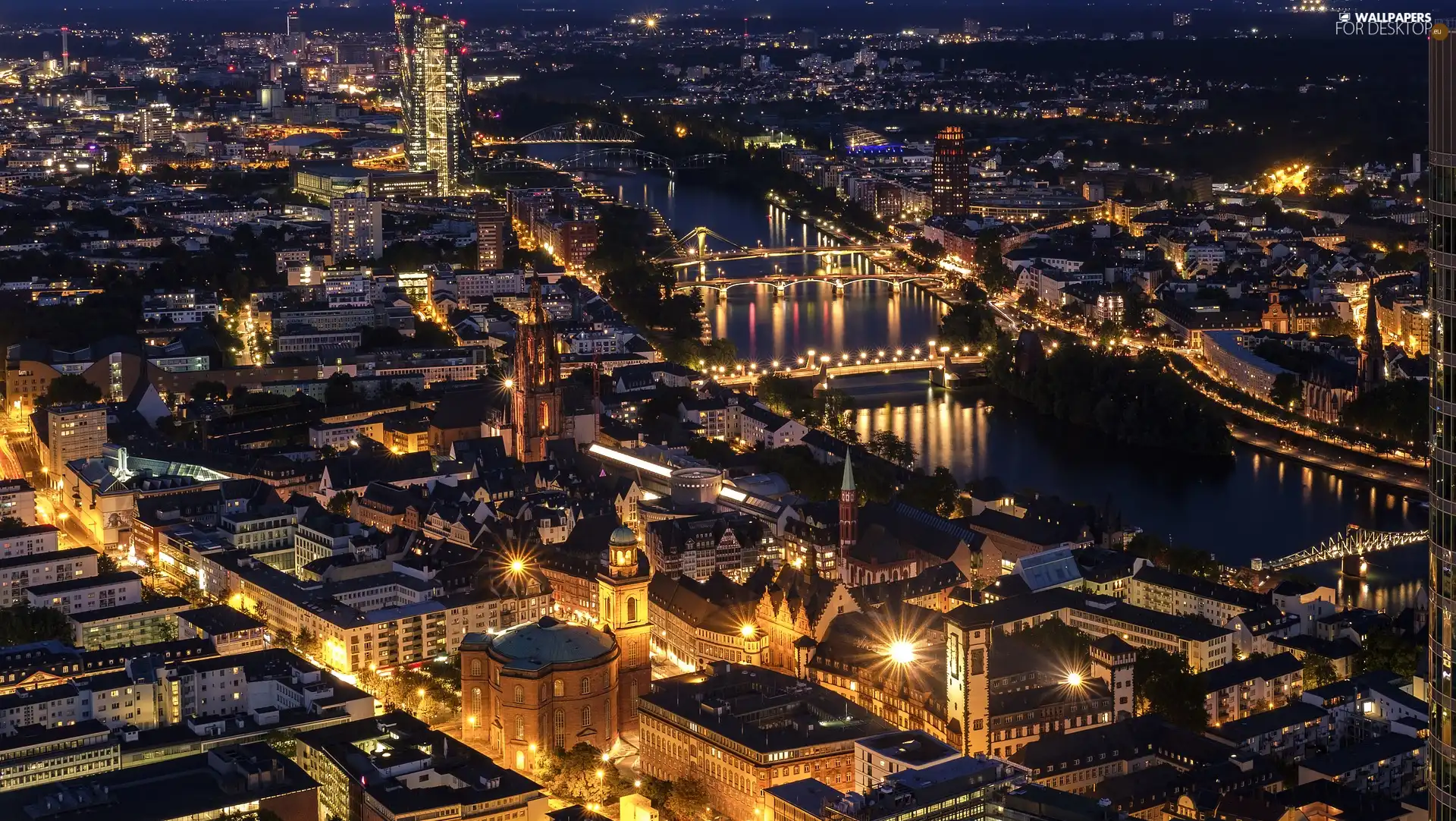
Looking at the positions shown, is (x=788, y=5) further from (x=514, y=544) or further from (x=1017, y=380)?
(x=514, y=544)

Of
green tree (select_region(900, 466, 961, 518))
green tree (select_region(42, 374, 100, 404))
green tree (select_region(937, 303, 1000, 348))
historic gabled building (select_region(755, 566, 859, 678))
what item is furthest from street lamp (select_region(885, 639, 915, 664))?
green tree (select_region(937, 303, 1000, 348))

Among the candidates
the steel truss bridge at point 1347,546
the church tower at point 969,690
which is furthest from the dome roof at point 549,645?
the steel truss bridge at point 1347,546

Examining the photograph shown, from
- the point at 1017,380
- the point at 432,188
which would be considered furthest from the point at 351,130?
the point at 1017,380

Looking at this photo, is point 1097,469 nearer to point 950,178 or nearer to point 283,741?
point 283,741

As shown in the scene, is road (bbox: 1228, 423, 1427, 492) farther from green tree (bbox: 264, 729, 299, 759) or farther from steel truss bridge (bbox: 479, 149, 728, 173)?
steel truss bridge (bbox: 479, 149, 728, 173)

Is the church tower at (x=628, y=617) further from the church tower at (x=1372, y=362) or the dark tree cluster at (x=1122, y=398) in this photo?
the church tower at (x=1372, y=362)

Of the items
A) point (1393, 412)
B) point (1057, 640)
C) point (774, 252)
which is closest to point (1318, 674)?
point (1057, 640)
